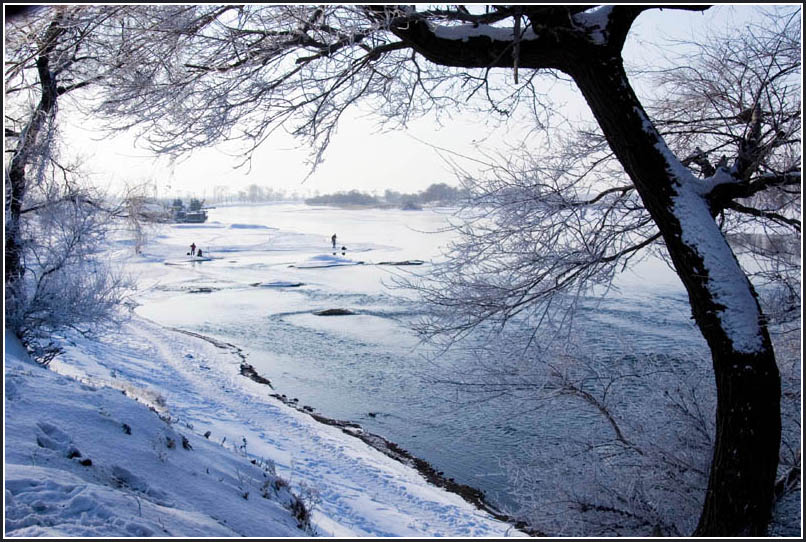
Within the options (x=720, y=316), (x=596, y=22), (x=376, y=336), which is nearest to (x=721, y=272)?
(x=720, y=316)

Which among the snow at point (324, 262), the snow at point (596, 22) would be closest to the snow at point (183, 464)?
the snow at point (596, 22)

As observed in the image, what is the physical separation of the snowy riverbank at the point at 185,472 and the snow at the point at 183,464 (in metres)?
0.01

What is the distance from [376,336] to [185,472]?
40.5ft

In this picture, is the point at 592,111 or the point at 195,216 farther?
the point at 195,216

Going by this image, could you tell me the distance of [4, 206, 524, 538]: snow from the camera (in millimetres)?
3477

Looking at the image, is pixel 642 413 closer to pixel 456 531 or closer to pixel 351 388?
pixel 456 531

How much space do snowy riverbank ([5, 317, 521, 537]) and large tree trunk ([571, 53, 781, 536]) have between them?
322cm

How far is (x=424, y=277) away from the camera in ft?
18.1

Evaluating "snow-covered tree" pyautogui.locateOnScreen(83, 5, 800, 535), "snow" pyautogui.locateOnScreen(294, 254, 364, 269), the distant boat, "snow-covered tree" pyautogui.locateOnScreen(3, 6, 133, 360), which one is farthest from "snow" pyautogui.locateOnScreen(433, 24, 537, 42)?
the distant boat

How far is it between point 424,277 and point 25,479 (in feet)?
11.3

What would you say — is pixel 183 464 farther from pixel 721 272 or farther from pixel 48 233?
pixel 48 233

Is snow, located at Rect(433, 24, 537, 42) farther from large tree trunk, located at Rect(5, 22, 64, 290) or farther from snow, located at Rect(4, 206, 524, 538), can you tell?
large tree trunk, located at Rect(5, 22, 64, 290)

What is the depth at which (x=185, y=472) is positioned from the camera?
5.00 meters

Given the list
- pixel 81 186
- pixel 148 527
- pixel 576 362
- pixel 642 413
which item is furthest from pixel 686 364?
pixel 81 186
